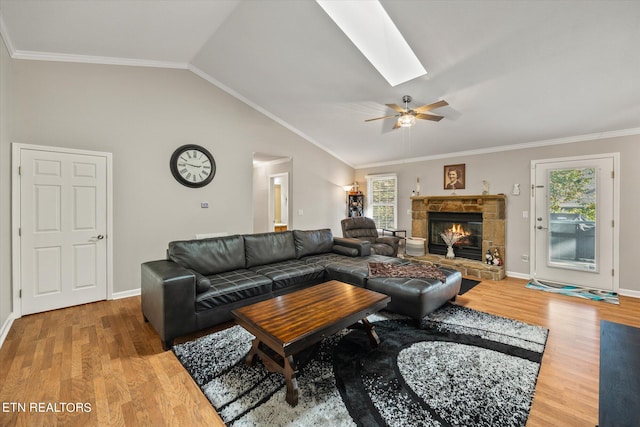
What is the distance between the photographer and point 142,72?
3.77 meters

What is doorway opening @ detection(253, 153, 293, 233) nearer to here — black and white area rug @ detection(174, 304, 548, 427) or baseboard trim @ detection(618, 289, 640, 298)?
black and white area rug @ detection(174, 304, 548, 427)

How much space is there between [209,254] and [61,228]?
181cm

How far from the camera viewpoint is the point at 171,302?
231 cm

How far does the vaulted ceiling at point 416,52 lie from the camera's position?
2.37 m

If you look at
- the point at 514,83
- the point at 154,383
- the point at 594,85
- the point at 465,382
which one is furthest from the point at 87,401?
the point at 594,85

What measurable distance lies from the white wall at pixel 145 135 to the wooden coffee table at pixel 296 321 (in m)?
2.62

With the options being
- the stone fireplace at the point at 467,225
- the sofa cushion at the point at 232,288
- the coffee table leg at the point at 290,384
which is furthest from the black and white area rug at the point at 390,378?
the stone fireplace at the point at 467,225

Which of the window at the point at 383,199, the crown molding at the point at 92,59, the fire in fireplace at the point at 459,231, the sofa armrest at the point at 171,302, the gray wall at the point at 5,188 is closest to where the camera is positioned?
the sofa armrest at the point at 171,302

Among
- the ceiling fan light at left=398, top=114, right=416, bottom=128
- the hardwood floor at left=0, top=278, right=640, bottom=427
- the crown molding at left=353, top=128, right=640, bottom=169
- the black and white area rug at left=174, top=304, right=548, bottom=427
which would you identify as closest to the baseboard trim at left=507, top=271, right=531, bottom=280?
the hardwood floor at left=0, top=278, right=640, bottom=427

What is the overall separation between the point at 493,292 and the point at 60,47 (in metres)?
6.30

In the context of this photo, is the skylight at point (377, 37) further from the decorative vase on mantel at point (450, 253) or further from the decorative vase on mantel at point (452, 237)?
the decorative vase on mantel at point (450, 253)

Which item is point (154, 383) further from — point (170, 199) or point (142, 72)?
point (142, 72)

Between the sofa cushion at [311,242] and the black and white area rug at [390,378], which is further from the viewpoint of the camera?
the sofa cushion at [311,242]

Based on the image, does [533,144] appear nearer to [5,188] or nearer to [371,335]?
[371,335]
